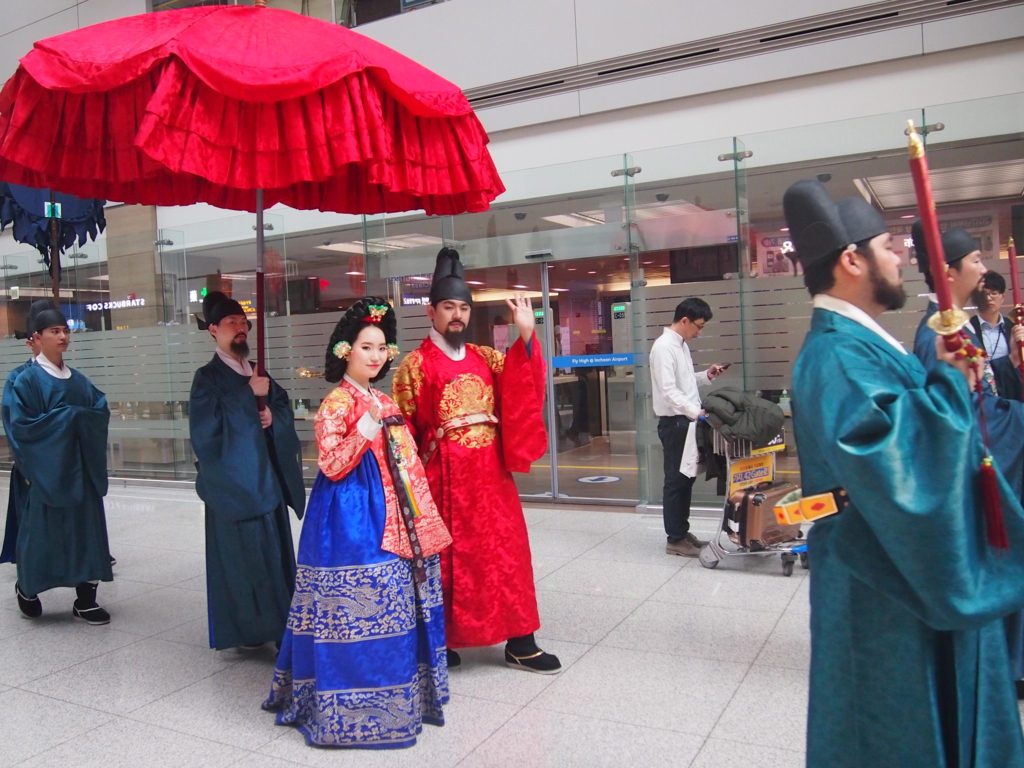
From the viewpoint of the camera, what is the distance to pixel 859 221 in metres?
1.62

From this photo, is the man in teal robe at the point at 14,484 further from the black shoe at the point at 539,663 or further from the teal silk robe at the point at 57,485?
the black shoe at the point at 539,663

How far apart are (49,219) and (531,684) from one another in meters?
3.56

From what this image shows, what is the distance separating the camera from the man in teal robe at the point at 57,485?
4180 millimetres

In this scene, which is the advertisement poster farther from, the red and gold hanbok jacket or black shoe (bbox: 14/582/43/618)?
black shoe (bbox: 14/582/43/618)

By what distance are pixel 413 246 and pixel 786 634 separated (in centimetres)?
484

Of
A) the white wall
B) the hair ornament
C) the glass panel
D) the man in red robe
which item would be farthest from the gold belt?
the white wall

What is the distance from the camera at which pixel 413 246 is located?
725cm

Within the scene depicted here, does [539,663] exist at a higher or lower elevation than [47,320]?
lower

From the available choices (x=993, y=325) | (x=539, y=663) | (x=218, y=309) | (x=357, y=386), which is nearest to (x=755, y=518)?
(x=993, y=325)

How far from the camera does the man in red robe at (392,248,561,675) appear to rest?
3.23 metres

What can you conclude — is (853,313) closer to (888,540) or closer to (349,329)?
(888,540)

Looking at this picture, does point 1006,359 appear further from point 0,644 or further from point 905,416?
point 0,644

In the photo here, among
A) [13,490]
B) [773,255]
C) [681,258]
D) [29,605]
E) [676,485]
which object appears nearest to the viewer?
[29,605]

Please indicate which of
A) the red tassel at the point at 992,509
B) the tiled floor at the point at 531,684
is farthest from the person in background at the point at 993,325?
the red tassel at the point at 992,509
